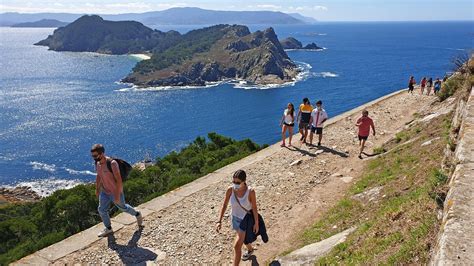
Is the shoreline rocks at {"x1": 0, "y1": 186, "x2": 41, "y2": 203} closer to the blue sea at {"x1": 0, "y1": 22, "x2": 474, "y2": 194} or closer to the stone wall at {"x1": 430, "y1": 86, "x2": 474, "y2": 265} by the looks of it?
the blue sea at {"x1": 0, "y1": 22, "x2": 474, "y2": 194}

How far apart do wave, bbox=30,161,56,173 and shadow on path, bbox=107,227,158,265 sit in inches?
2188

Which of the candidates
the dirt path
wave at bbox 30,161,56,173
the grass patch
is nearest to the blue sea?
wave at bbox 30,161,56,173

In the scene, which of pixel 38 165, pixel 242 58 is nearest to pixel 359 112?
pixel 38 165

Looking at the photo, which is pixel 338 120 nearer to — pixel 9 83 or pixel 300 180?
pixel 300 180

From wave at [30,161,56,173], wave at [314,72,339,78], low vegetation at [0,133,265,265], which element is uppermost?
low vegetation at [0,133,265,265]

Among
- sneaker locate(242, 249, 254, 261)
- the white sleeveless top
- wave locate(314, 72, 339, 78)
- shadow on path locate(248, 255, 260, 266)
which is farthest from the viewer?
wave locate(314, 72, 339, 78)

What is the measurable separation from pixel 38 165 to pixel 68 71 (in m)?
95.4

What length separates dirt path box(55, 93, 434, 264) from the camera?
8.04 meters

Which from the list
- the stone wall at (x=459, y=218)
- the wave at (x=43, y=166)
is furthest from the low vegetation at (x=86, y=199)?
the wave at (x=43, y=166)

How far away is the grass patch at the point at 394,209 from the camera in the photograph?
4.91 m

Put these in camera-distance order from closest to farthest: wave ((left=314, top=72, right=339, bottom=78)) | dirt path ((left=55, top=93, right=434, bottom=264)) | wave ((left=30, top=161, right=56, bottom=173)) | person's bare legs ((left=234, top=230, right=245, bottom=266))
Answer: person's bare legs ((left=234, top=230, right=245, bottom=266))
dirt path ((left=55, top=93, right=434, bottom=264))
wave ((left=30, top=161, right=56, bottom=173))
wave ((left=314, top=72, right=339, bottom=78))

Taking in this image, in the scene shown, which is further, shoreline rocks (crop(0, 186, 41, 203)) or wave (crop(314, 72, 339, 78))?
wave (crop(314, 72, 339, 78))

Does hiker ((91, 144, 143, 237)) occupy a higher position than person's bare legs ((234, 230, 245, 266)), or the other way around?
hiker ((91, 144, 143, 237))

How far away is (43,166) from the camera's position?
6028 centimetres
